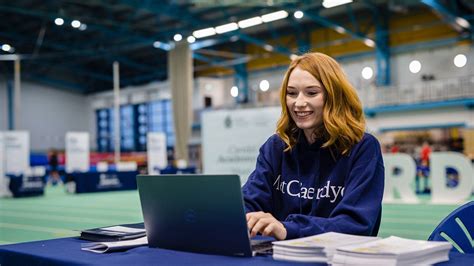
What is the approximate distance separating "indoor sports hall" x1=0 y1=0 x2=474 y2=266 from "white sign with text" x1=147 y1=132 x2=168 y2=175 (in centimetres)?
5

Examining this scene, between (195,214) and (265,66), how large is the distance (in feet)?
103

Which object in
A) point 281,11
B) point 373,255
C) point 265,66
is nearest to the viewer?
point 373,255

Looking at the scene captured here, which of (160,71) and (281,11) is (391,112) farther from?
(160,71)

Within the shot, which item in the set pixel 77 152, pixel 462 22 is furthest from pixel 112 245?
pixel 462 22

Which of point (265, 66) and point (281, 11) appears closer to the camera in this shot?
point (281, 11)

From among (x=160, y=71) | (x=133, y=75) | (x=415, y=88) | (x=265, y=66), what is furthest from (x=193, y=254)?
(x=133, y=75)

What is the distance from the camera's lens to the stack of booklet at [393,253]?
4.73 ft

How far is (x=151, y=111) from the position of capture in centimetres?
4053

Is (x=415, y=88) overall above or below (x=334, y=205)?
above

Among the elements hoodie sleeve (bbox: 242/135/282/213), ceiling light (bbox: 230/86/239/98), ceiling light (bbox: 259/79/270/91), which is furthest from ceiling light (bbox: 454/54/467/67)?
hoodie sleeve (bbox: 242/135/282/213)

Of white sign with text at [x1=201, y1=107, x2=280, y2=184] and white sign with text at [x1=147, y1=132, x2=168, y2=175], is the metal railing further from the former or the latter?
white sign with text at [x1=201, y1=107, x2=280, y2=184]

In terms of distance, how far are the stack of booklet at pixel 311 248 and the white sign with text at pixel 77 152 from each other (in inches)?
777

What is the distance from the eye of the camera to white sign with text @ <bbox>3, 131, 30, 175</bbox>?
60.9 feet

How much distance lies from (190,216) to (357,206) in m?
0.63
